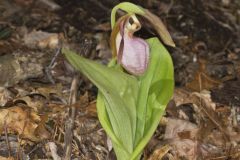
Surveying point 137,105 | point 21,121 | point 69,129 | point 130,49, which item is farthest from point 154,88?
point 21,121

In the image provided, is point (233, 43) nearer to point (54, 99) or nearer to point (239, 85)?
point (239, 85)

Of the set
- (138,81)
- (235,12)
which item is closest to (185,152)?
(138,81)

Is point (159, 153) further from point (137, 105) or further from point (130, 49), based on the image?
point (130, 49)

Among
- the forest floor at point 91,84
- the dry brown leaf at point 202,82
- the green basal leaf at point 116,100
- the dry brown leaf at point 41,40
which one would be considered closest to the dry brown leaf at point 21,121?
the forest floor at point 91,84

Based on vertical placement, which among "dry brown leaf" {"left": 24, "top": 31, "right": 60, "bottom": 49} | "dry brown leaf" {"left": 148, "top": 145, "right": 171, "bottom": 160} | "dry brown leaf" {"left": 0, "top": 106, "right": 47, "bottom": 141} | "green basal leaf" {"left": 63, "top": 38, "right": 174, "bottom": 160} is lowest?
"dry brown leaf" {"left": 24, "top": 31, "right": 60, "bottom": 49}

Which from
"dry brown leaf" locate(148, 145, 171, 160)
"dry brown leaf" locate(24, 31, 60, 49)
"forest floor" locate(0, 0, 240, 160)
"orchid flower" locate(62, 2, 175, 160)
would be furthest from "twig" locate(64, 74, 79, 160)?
"dry brown leaf" locate(24, 31, 60, 49)

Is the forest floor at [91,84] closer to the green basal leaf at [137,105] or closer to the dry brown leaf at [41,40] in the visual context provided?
the dry brown leaf at [41,40]

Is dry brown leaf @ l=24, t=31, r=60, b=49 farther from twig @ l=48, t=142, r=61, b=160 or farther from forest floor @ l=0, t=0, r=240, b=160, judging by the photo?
twig @ l=48, t=142, r=61, b=160
